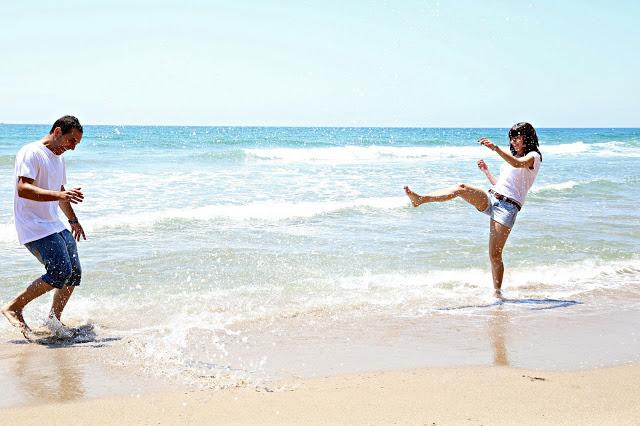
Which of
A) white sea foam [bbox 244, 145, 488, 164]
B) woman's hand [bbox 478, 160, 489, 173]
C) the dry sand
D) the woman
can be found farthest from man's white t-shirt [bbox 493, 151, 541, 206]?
white sea foam [bbox 244, 145, 488, 164]

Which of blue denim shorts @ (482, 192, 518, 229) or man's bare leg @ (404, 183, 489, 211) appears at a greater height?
man's bare leg @ (404, 183, 489, 211)

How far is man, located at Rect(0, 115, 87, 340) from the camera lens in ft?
15.7

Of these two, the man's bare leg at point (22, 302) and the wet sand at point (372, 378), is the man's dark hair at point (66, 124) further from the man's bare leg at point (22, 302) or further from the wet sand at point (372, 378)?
the wet sand at point (372, 378)

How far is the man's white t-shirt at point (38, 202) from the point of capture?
4789 millimetres

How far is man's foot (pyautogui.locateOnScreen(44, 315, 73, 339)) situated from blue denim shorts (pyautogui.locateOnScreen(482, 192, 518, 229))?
424 centimetres

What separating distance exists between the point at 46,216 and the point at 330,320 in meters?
2.47

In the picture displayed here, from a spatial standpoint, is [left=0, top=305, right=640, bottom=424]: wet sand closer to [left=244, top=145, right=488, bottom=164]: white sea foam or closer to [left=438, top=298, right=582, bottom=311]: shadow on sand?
[left=438, top=298, right=582, bottom=311]: shadow on sand

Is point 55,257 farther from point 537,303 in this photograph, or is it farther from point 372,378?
point 537,303

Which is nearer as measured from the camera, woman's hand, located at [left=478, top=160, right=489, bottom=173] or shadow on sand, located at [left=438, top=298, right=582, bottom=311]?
shadow on sand, located at [left=438, top=298, right=582, bottom=311]

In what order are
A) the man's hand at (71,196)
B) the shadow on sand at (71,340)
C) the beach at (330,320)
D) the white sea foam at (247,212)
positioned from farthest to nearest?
the white sea foam at (247,212), the shadow on sand at (71,340), the man's hand at (71,196), the beach at (330,320)

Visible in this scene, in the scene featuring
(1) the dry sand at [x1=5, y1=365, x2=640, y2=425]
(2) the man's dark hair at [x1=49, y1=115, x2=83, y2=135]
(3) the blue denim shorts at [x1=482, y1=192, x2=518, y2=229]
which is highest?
(2) the man's dark hair at [x1=49, y1=115, x2=83, y2=135]

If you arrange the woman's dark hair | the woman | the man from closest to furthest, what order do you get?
the man, the woman's dark hair, the woman


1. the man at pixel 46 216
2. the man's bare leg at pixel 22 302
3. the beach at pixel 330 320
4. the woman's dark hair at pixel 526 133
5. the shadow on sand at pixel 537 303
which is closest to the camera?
the beach at pixel 330 320

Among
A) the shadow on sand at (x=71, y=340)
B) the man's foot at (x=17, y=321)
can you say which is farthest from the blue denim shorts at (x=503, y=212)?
the man's foot at (x=17, y=321)
